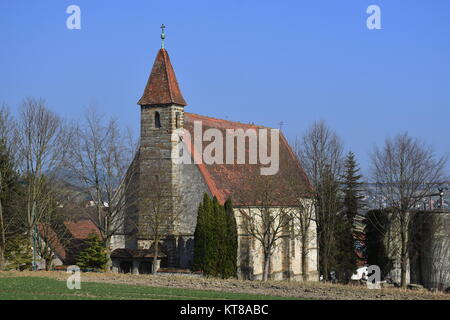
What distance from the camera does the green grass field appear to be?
24.5 m

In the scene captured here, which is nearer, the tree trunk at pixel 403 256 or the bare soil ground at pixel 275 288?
the bare soil ground at pixel 275 288

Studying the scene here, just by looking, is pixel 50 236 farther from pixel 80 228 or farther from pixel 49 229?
pixel 80 228

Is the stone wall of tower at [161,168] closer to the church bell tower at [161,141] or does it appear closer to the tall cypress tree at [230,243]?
the church bell tower at [161,141]

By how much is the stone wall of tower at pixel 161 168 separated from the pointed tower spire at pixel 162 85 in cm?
43

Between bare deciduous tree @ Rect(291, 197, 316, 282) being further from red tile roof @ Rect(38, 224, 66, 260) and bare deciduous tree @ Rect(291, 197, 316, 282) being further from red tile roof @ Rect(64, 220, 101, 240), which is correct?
red tile roof @ Rect(64, 220, 101, 240)

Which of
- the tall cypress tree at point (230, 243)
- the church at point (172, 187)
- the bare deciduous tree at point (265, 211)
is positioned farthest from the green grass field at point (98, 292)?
the bare deciduous tree at point (265, 211)

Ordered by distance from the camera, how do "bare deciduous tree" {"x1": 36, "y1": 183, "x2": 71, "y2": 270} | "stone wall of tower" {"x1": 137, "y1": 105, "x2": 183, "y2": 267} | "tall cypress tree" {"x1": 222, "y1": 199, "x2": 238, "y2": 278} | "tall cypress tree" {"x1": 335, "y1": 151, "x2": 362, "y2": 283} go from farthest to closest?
"tall cypress tree" {"x1": 335, "y1": 151, "x2": 362, "y2": 283} → "stone wall of tower" {"x1": 137, "y1": 105, "x2": 183, "y2": 267} → "bare deciduous tree" {"x1": 36, "y1": 183, "x2": 71, "y2": 270} → "tall cypress tree" {"x1": 222, "y1": 199, "x2": 238, "y2": 278}

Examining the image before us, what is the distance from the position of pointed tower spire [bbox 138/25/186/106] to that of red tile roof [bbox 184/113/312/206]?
9.03ft

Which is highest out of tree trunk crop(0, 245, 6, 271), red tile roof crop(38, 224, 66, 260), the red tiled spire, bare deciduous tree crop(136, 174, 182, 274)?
the red tiled spire

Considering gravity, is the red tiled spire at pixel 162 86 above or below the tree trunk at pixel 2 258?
above

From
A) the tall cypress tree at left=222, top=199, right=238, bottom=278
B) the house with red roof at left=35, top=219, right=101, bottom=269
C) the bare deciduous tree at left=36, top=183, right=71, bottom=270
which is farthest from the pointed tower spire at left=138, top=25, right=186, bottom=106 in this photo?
the house with red roof at left=35, top=219, right=101, bottom=269

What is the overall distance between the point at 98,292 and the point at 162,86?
72.6ft

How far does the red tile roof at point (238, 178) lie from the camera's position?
151 ft
